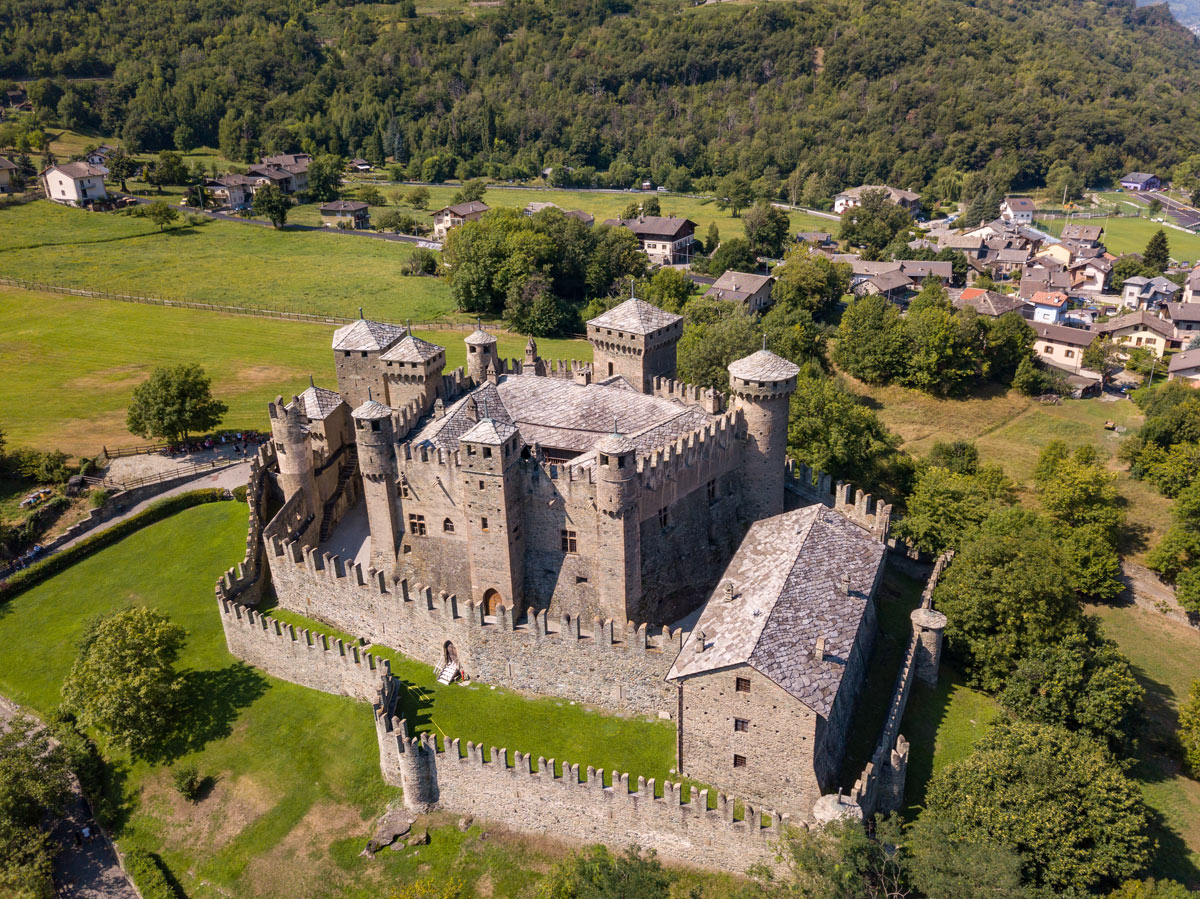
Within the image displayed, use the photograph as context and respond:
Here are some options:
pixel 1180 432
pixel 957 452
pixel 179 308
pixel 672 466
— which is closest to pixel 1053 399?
pixel 1180 432

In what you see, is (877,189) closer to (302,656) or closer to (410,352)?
(410,352)

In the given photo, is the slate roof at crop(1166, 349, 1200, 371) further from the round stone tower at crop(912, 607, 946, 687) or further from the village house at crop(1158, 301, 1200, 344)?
the round stone tower at crop(912, 607, 946, 687)

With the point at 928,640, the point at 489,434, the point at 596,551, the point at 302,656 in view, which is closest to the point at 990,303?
the point at 928,640

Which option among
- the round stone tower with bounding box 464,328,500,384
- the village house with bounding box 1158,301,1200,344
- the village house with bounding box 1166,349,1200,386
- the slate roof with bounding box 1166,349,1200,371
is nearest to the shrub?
the round stone tower with bounding box 464,328,500,384

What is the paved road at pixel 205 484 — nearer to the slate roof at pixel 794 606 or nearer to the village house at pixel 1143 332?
the slate roof at pixel 794 606

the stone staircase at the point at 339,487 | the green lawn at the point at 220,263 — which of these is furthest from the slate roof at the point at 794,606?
the green lawn at the point at 220,263

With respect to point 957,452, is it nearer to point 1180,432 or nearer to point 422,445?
point 1180,432
